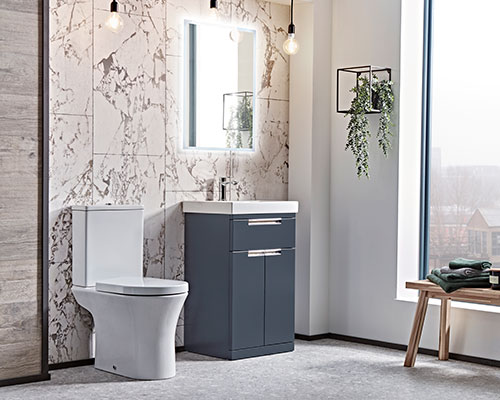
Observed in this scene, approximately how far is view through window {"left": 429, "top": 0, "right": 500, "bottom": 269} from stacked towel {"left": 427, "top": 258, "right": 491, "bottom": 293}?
442 mm

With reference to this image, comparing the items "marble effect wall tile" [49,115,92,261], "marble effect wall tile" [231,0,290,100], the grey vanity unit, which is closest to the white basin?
the grey vanity unit

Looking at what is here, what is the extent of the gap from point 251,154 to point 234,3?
100 centimetres

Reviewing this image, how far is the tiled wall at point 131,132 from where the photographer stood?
15.3 feet

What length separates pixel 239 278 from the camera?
4938mm

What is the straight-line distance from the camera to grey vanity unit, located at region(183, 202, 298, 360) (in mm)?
4922

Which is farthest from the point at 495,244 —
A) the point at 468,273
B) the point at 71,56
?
the point at 71,56

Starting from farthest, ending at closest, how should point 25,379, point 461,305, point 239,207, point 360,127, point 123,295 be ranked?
1. point 360,127
2. point 461,305
3. point 239,207
4. point 123,295
5. point 25,379

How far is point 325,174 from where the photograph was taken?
569 cm

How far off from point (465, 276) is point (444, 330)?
546 mm

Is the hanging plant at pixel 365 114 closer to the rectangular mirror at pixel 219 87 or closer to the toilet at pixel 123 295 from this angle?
the rectangular mirror at pixel 219 87

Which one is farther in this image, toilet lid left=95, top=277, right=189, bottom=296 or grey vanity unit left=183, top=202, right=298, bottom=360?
grey vanity unit left=183, top=202, right=298, bottom=360

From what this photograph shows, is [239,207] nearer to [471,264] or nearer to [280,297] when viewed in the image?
[280,297]

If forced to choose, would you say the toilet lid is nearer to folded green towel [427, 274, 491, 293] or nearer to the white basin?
the white basin

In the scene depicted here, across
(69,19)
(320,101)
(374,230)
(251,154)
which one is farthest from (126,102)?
(374,230)
